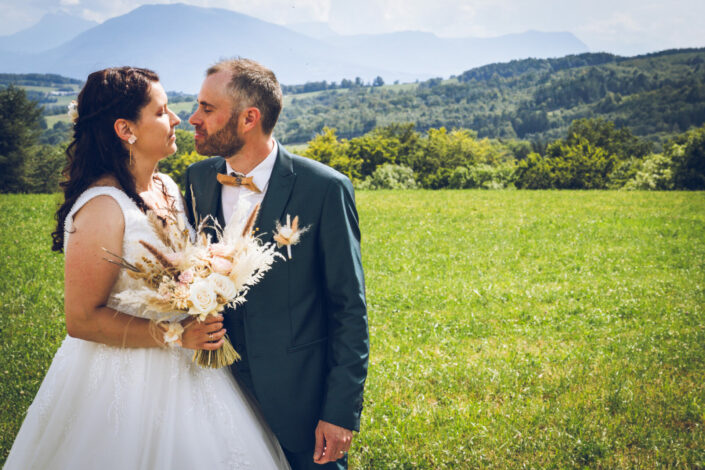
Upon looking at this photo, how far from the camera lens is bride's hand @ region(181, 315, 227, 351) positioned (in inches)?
100

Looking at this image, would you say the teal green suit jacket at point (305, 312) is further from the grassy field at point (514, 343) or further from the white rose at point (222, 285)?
the grassy field at point (514, 343)

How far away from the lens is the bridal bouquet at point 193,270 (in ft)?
7.52

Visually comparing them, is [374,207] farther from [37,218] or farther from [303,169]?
[303,169]

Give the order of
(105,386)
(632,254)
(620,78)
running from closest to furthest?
(105,386) → (632,254) → (620,78)

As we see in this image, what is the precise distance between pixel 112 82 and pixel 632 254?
14867mm

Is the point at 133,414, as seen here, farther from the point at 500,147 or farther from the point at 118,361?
the point at 500,147

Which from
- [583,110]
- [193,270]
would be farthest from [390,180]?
[583,110]

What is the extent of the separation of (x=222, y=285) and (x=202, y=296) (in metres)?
0.11

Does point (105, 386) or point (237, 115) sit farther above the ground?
point (237, 115)

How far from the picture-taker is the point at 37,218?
57.4 feet

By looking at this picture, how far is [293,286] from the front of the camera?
2865 millimetres

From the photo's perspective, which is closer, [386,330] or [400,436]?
[400,436]

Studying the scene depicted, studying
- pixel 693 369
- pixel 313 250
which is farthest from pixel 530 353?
pixel 313 250

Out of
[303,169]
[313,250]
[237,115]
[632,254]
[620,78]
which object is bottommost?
[632,254]
